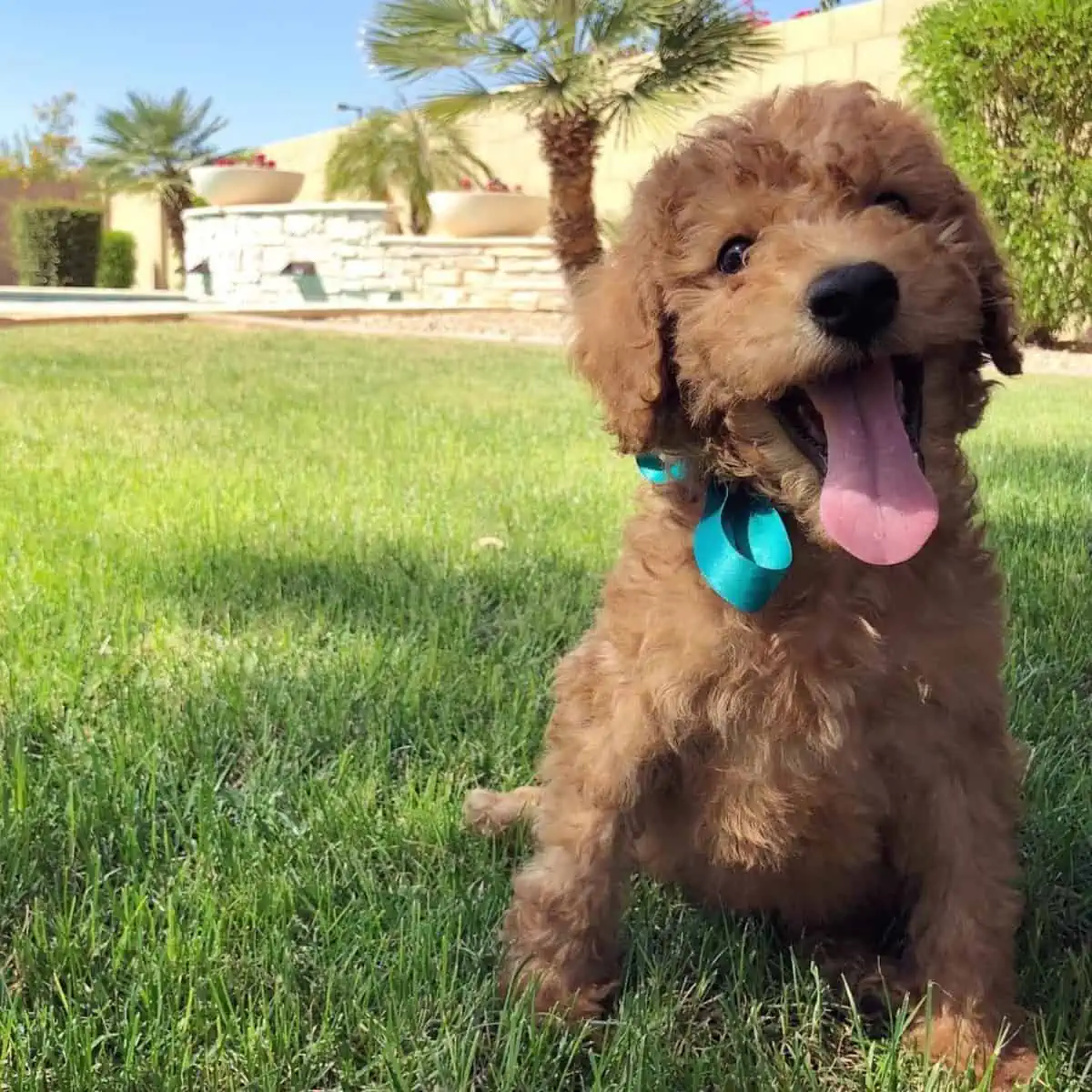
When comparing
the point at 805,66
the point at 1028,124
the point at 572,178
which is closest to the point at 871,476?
the point at 1028,124

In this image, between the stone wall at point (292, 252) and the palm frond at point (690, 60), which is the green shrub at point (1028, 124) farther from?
the stone wall at point (292, 252)

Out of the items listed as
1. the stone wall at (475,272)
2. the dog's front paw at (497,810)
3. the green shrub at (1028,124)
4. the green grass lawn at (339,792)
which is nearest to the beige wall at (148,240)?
the stone wall at (475,272)

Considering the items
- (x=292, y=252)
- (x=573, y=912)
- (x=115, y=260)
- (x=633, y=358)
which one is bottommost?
(x=573, y=912)

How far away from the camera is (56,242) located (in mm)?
34531

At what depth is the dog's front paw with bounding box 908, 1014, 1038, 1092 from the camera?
68.1 inches

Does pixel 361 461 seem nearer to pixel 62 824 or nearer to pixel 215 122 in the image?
pixel 62 824

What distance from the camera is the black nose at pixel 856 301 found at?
5.64 ft

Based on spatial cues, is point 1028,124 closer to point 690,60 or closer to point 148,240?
point 690,60

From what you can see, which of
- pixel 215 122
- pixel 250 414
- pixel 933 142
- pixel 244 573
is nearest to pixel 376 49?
pixel 250 414

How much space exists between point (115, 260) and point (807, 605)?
38176mm

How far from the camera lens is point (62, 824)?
222 centimetres

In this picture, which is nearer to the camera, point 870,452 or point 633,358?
point 870,452

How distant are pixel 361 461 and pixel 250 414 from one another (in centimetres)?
193

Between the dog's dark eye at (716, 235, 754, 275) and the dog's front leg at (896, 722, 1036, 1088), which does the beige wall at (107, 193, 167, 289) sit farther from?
the dog's front leg at (896, 722, 1036, 1088)
